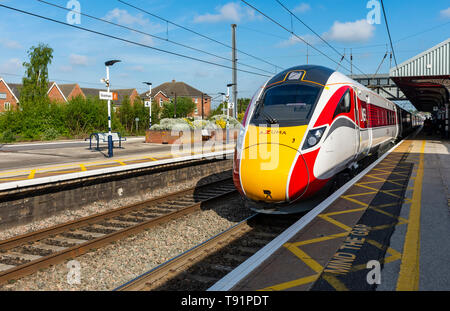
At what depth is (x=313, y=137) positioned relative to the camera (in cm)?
711

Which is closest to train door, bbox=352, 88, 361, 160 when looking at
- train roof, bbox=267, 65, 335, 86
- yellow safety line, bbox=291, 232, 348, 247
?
train roof, bbox=267, 65, 335, 86

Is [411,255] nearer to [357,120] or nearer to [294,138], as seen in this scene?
[294,138]

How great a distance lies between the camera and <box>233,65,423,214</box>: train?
22.2 ft

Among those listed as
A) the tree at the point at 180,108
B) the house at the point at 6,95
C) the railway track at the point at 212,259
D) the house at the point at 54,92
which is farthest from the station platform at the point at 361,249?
the house at the point at 54,92

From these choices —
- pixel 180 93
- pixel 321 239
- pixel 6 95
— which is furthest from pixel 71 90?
pixel 321 239

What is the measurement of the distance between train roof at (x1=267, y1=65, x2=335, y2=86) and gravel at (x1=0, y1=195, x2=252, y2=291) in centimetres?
356

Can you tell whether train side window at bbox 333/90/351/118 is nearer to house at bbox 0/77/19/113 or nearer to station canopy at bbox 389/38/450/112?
station canopy at bbox 389/38/450/112

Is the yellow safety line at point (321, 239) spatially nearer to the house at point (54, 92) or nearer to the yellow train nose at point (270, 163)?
the yellow train nose at point (270, 163)

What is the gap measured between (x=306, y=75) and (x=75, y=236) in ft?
20.6

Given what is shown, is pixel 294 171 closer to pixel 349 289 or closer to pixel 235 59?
pixel 349 289

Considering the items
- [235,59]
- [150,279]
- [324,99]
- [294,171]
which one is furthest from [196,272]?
[235,59]

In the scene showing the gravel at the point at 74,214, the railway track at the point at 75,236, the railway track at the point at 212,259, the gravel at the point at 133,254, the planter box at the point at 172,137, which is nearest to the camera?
the railway track at the point at 212,259

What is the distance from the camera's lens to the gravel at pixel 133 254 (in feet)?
18.5

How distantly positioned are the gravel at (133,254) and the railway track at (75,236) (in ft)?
0.47
